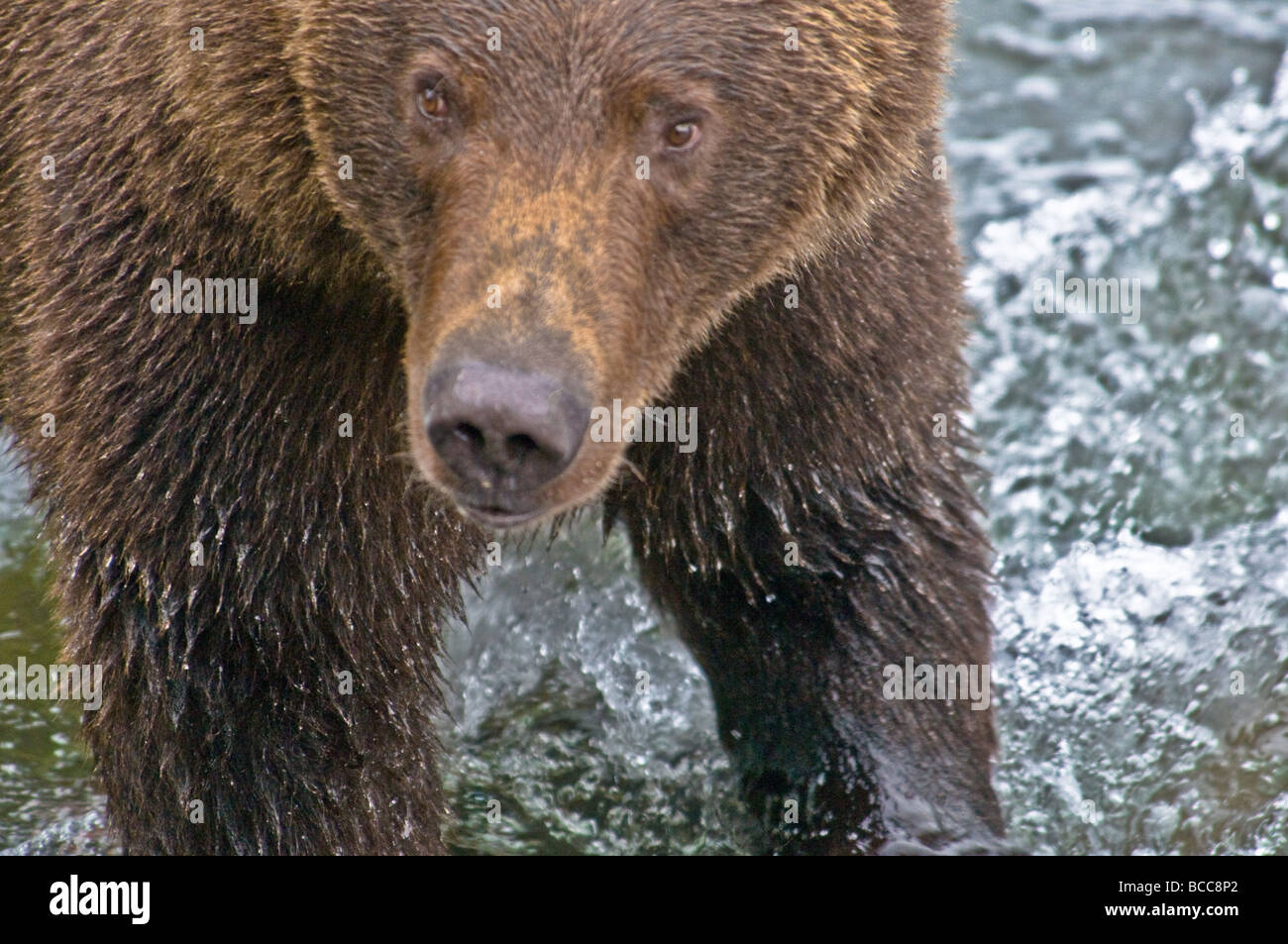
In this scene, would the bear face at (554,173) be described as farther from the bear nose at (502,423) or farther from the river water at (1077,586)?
the river water at (1077,586)

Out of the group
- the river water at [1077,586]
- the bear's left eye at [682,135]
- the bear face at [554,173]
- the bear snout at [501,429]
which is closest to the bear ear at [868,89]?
the bear face at [554,173]

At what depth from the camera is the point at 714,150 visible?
392 centimetres

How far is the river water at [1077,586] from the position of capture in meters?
6.43

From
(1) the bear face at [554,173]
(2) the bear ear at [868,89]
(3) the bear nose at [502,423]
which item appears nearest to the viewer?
(3) the bear nose at [502,423]

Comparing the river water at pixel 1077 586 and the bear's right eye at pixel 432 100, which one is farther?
the river water at pixel 1077 586

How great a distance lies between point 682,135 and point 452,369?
80cm

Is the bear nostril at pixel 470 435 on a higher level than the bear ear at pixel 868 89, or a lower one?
lower

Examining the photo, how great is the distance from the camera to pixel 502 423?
3.44 m

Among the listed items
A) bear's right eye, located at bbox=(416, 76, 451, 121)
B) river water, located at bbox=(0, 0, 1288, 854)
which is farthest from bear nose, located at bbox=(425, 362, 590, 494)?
river water, located at bbox=(0, 0, 1288, 854)

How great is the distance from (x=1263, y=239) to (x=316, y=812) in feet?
20.2

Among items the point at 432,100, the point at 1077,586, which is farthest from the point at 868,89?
the point at 1077,586

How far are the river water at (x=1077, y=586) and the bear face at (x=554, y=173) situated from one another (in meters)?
2.10

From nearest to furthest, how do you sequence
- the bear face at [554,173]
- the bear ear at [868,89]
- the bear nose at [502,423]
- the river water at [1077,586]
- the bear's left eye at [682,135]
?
the bear nose at [502,423] → the bear face at [554,173] → the bear's left eye at [682,135] → the bear ear at [868,89] → the river water at [1077,586]
